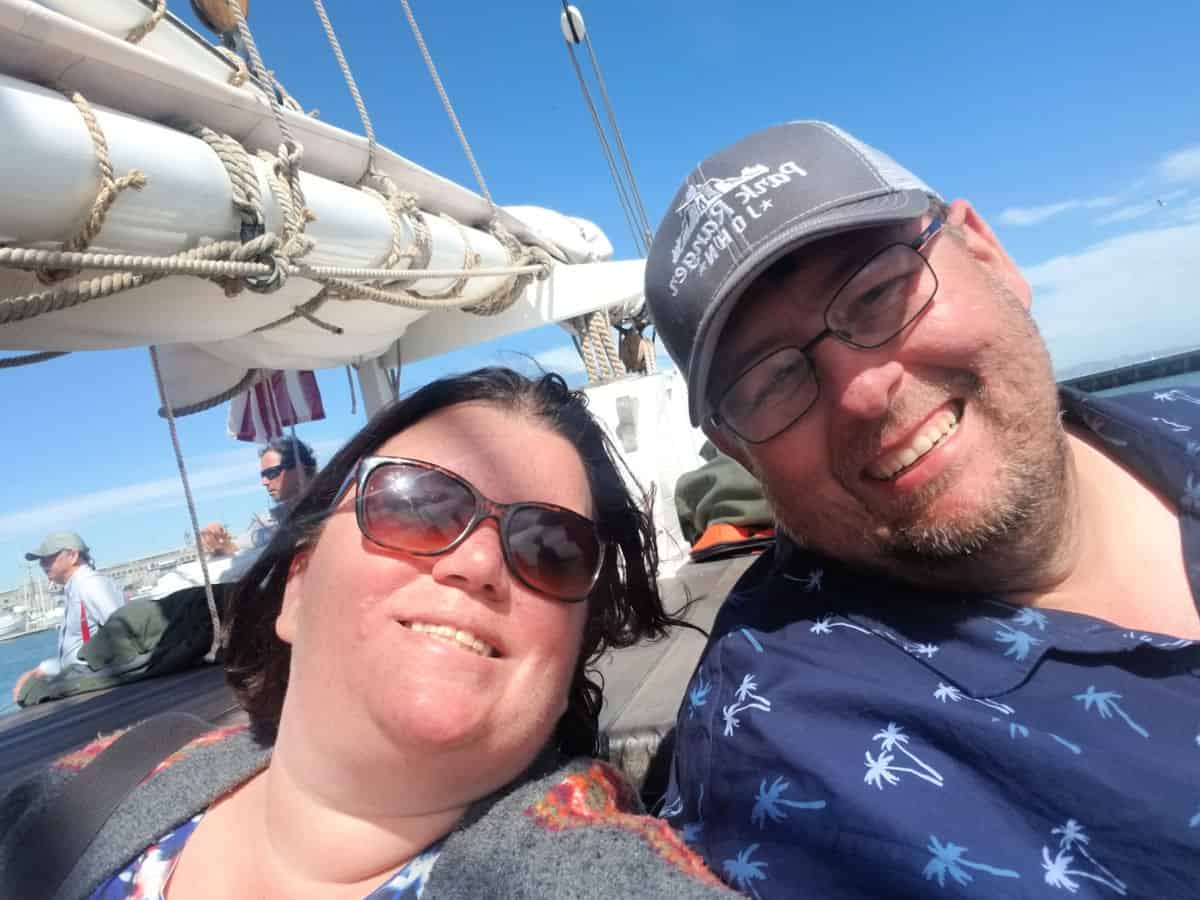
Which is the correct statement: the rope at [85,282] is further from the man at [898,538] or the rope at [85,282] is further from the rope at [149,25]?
the man at [898,538]

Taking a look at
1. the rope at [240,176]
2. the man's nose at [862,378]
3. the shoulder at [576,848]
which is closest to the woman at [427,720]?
the shoulder at [576,848]

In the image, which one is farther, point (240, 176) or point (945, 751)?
point (240, 176)

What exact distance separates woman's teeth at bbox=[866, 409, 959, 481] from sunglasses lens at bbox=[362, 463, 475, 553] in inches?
26.7

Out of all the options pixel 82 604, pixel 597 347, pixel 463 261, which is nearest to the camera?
pixel 463 261

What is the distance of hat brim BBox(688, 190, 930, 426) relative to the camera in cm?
112

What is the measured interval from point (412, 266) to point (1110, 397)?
2561 mm

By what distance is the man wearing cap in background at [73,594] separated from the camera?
463cm

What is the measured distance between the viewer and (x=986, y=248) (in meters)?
1.34

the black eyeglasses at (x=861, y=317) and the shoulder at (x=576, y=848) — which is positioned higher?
the black eyeglasses at (x=861, y=317)

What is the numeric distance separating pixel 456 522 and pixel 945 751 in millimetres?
762

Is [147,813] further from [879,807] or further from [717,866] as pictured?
[879,807]

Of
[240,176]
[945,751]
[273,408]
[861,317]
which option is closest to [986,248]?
[861,317]

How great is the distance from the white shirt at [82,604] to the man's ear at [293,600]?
175 inches

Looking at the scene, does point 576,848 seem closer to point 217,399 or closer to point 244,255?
point 244,255
